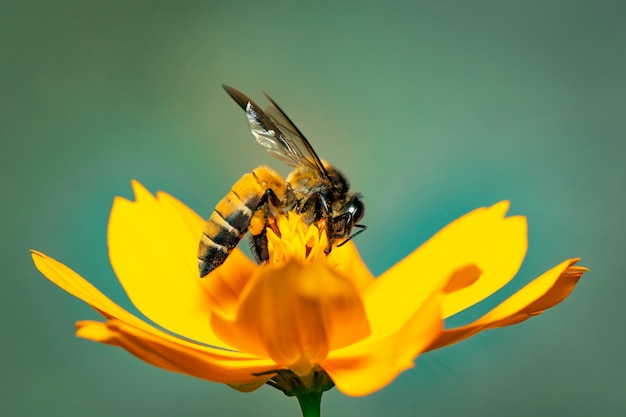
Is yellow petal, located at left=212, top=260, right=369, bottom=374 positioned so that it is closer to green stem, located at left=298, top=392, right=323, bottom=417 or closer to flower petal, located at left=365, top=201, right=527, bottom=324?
green stem, located at left=298, top=392, right=323, bottom=417

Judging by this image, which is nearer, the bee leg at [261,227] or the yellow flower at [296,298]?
the yellow flower at [296,298]

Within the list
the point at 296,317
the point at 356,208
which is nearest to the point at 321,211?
the point at 356,208

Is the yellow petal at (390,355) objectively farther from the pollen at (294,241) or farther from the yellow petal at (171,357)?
the pollen at (294,241)

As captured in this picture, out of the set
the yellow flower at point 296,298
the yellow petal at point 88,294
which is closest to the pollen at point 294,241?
the yellow flower at point 296,298

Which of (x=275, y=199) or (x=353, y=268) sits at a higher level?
(x=275, y=199)

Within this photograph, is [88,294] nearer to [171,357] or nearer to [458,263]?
[171,357]

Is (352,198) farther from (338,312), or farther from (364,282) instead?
(338,312)

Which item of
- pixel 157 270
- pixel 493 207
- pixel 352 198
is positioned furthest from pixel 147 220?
pixel 493 207

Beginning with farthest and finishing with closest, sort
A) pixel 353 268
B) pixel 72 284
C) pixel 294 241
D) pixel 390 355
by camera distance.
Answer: pixel 353 268 < pixel 294 241 < pixel 72 284 < pixel 390 355
